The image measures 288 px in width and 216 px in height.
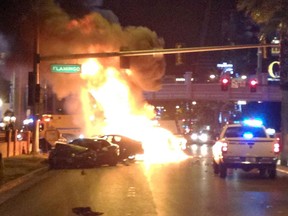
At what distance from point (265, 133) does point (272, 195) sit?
7.20m

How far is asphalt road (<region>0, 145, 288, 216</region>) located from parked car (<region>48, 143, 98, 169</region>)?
322cm

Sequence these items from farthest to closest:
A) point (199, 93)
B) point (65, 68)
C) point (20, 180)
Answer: point (199, 93), point (65, 68), point (20, 180)

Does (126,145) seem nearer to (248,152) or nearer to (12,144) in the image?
(12,144)

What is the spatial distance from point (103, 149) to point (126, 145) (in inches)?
163

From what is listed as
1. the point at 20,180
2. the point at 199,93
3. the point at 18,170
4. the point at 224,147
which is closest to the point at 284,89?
the point at 224,147

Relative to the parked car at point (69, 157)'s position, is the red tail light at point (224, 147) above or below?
above

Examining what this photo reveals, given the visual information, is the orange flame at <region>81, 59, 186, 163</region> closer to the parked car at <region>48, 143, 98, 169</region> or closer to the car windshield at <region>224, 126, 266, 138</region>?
the parked car at <region>48, 143, 98, 169</region>

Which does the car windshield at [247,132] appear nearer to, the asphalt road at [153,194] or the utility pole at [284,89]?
the asphalt road at [153,194]

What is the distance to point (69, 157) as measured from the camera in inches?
1171

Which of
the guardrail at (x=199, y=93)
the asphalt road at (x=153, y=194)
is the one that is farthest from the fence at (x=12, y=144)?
the guardrail at (x=199, y=93)

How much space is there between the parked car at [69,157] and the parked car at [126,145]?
14.7 ft

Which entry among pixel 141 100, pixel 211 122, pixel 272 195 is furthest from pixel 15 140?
pixel 211 122

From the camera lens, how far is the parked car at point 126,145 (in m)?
34.5

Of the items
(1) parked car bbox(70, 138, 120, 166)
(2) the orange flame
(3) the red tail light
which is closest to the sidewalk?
(1) parked car bbox(70, 138, 120, 166)
